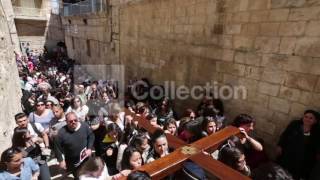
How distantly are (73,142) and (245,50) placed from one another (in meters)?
3.66

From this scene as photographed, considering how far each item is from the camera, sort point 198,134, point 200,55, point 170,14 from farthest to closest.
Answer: point 170,14 < point 200,55 < point 198,134

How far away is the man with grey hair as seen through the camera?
3.34 metres

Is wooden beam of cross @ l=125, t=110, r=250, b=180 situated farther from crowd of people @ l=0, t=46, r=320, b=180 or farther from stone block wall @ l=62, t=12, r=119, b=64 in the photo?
stone block wall @ l=62, t=12, r=119, b=64

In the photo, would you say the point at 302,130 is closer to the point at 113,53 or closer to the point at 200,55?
the point at 200,55

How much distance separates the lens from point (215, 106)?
512 centimetres

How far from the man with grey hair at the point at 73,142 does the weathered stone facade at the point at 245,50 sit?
10.6 ft

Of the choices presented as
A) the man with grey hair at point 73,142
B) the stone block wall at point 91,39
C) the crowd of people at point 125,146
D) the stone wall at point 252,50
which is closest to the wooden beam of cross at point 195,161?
the crowd of people at point 125,146

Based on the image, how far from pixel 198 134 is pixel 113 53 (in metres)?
8.04

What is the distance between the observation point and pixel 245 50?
14.8 ft

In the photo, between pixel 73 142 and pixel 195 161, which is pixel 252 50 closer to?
pixel 195 161

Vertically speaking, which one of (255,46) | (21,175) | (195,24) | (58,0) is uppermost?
(58,0)

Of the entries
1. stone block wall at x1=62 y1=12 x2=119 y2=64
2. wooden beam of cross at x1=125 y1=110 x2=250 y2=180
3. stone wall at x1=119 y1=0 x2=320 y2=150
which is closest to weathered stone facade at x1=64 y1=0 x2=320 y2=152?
stone wall at x1=119 y1=0 x2=320 y2=150

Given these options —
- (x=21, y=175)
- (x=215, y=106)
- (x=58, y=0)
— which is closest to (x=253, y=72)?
(x=215, y=106)

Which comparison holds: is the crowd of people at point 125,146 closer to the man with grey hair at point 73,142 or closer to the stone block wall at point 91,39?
the man with grey hair at point 73,142
